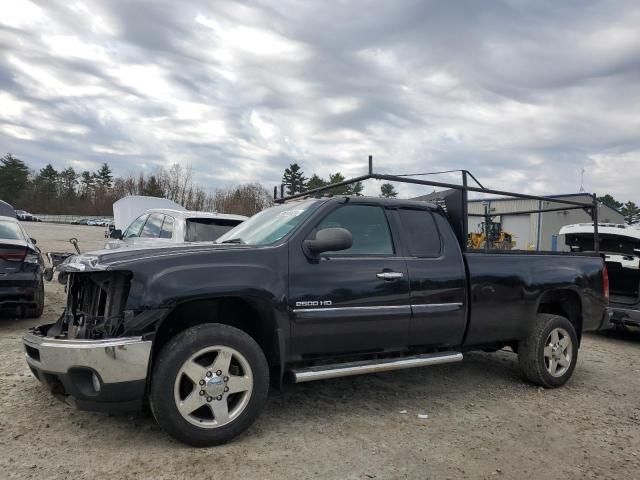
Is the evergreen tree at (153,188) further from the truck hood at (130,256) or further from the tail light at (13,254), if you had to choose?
the truck hood at (130,256)

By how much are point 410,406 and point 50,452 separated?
2.83 metres

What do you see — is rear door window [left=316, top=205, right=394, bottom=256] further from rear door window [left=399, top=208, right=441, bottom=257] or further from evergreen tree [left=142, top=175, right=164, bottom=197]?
evergreen tree [left=142, top=175, right=164, bottom=197]

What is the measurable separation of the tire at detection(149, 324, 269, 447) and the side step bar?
1.10 feet

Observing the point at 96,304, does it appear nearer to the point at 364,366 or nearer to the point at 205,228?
the point at 364,366

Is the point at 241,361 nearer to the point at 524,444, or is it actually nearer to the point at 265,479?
the point at 265,479

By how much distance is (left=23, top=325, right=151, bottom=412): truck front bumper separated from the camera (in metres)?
3.13

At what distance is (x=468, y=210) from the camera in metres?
5.04

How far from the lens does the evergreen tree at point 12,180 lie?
8388 cm

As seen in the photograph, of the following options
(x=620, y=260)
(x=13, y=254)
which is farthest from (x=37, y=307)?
(x=620, y=260)

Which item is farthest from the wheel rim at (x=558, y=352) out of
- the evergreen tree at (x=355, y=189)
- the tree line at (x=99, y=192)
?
the tree line at (x=99, y=192)

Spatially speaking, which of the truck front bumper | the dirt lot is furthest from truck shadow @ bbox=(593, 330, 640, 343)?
the truck front bumper

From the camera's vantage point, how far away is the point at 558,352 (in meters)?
5.24

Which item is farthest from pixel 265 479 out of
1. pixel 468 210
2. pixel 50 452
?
pixel 468 210

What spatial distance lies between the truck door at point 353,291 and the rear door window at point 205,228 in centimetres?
391
